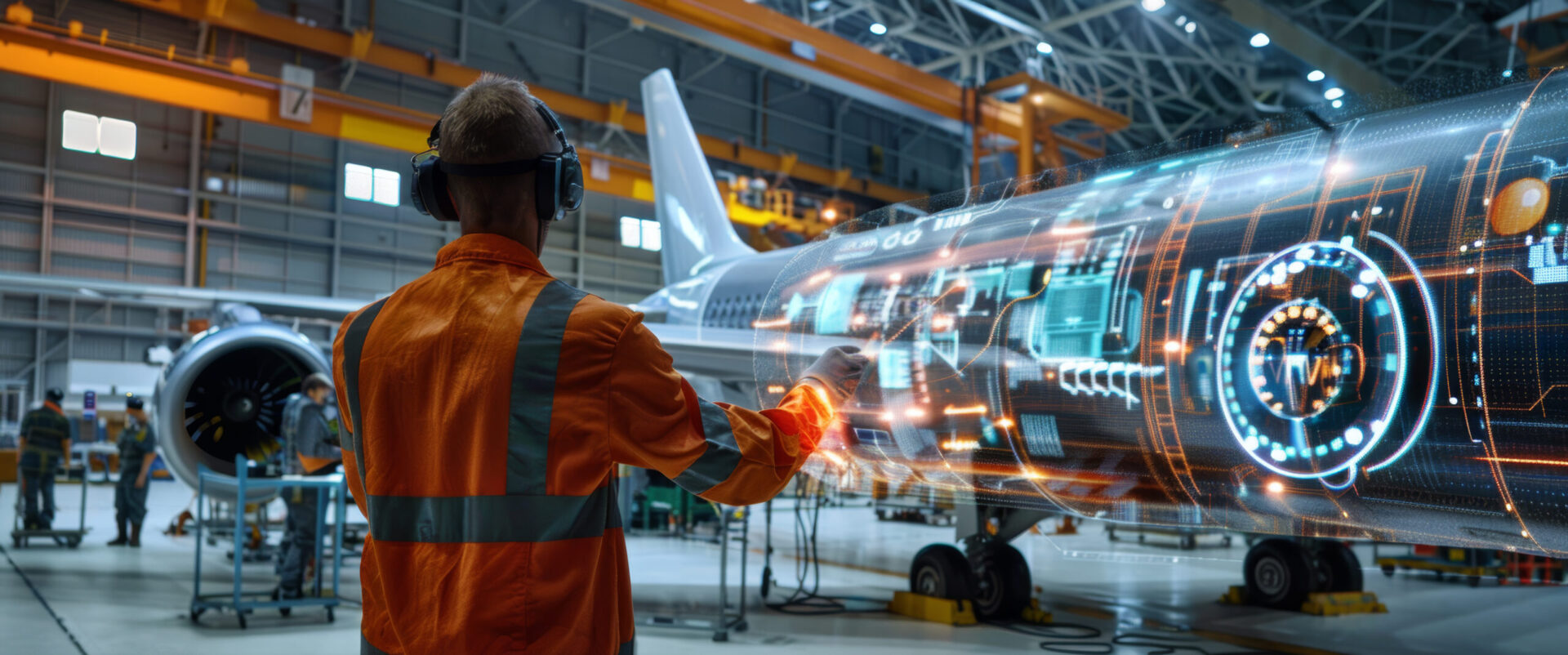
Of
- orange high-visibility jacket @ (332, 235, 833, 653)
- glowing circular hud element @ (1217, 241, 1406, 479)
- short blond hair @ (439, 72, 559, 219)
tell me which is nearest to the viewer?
orange high-visibility jacket @ (332, 235, 833, 653)

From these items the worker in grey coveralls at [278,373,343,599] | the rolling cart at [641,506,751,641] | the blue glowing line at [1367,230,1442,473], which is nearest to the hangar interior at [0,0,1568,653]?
the rolling cart at [641,506,751,641]

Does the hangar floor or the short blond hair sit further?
the hangar floor

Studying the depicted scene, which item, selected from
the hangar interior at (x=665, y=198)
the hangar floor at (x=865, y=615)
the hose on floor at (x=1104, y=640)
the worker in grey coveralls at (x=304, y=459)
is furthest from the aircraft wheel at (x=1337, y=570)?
the worker in grey coveralls at (x=304, y=459)

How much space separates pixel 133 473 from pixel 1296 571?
37.8 ft

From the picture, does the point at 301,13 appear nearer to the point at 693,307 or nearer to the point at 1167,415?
the point at 693,307

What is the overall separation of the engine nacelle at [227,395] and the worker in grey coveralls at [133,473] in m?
3.59

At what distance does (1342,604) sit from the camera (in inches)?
338

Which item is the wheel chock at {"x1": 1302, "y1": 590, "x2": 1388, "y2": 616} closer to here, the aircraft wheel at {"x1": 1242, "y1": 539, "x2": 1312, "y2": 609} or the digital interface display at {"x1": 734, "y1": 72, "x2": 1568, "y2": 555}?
the aircraft wheel at {"x1": 1242, "y1": 539, "x2": 1312, "y2": 609}

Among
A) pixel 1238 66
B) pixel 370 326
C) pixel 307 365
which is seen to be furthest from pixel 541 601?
pixel 1238 66

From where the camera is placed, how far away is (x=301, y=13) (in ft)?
70.0

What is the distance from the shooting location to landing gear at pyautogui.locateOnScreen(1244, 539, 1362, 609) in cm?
876

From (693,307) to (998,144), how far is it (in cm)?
1041

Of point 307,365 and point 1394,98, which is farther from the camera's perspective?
point 307,365

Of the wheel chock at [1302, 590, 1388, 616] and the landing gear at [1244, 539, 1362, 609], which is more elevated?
the landing gear at [1244, 539, 1362, 609]
